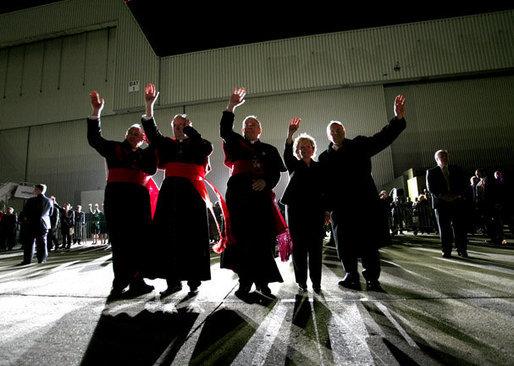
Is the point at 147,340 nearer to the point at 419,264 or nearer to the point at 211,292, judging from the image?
the point at 211,292

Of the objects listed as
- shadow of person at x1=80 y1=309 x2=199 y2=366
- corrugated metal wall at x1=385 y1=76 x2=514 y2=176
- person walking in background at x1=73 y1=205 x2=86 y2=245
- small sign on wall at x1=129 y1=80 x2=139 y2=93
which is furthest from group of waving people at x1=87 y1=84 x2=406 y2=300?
small sign on wall at x1=129 y1=80 x2=139 y2=93

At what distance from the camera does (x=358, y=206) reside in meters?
2.16

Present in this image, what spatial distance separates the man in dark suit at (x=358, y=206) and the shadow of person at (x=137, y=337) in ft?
4.24

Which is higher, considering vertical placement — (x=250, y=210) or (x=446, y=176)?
(x=446, y=176)

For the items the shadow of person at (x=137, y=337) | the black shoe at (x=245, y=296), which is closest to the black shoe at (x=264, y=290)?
the black shoe at (x=245, y=296)

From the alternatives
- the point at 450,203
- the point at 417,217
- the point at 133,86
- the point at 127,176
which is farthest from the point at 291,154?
the point at 133,86

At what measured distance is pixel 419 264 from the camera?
3137mm

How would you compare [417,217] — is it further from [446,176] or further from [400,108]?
[400,108]

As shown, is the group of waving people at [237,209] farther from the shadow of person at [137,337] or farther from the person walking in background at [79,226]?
the person walking in background at [79,226]

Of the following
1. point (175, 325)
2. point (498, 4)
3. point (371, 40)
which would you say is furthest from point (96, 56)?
point (498, 4)

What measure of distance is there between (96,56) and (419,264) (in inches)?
661

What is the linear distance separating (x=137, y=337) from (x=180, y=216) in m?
1.00

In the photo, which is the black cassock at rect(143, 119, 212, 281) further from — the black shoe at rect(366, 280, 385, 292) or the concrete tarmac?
the black shoe at rect(366, 280, 385, 292)

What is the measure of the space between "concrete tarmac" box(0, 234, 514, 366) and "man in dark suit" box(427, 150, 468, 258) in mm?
1494
